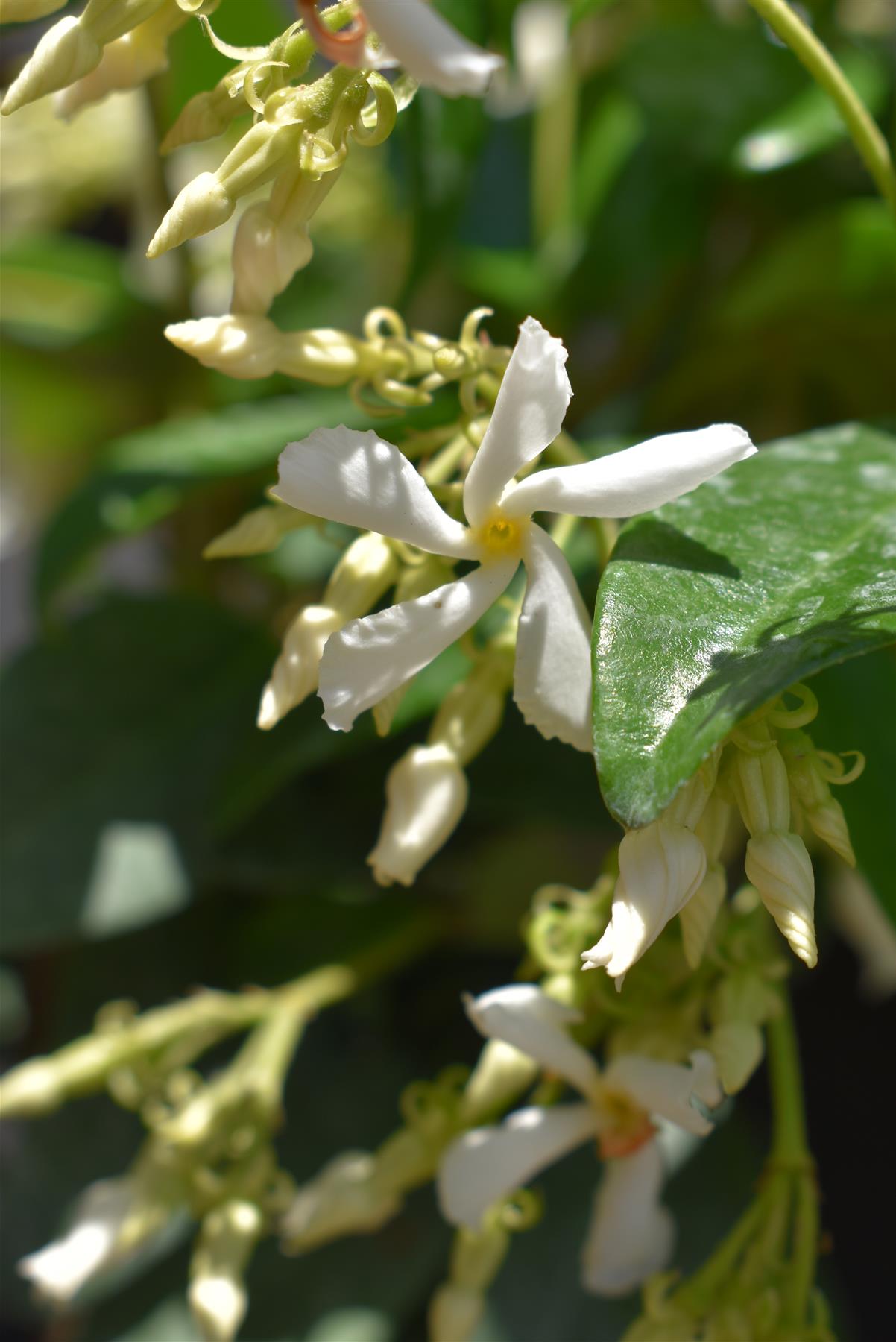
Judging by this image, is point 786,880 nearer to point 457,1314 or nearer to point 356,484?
point 356,484

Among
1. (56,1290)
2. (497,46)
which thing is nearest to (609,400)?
(497,46)

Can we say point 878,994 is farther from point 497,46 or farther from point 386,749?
point 497,46

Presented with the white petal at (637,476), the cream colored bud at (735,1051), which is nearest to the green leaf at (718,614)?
the white petal at (637,476)

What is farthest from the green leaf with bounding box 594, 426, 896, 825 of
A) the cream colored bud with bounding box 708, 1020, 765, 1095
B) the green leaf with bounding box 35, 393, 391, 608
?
the green leaf with bounding box 35, 393, 391, 608

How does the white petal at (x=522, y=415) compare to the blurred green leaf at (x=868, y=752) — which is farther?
the blurred green leaf at (x=868, y=752)

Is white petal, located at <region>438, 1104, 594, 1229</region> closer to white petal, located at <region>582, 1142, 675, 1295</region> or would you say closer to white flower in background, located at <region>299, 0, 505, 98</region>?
white petal, located at <region>582, 1142, 675, 1295</region>

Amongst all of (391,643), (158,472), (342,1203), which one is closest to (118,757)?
(158,472)

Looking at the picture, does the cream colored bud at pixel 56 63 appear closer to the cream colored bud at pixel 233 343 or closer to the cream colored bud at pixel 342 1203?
the cream colored bud at pixel 233 343
